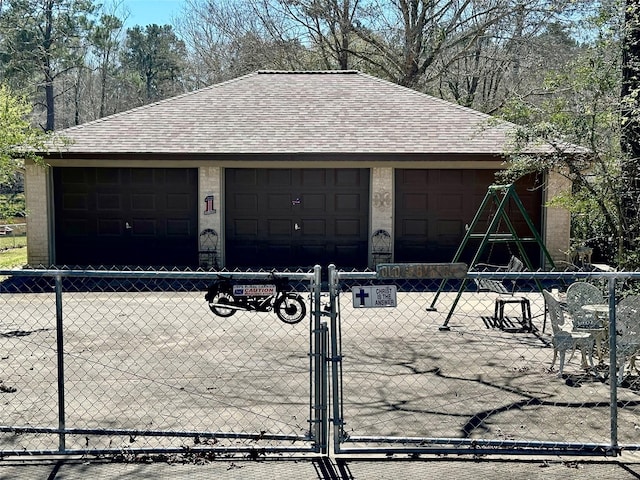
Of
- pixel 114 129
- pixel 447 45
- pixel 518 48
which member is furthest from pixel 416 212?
pixel 518 48

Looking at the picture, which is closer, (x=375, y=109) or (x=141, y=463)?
(x=141, y=463)

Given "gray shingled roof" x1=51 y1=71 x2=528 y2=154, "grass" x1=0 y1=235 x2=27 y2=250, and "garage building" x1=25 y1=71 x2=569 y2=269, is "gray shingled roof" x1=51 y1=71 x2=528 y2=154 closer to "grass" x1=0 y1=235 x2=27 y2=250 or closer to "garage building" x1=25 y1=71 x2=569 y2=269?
"garage building" x1=25 y1=71 x2=569 y2=269

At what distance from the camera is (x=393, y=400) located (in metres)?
6.85

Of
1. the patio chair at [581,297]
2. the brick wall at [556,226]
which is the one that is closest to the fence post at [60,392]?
the patio chair at [581,297]

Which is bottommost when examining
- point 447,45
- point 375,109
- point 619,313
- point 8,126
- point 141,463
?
point 141,463

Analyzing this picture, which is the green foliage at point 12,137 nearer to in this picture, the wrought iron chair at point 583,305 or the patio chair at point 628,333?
the wrought iron chair at point 583,305

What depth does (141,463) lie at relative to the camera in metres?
5.25

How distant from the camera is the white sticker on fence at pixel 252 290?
610 cm

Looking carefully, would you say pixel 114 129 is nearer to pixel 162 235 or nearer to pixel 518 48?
pixel 162 235

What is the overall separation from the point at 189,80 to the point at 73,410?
4338cm

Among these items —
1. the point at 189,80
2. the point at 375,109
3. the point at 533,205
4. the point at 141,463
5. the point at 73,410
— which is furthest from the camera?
the point at 189,80

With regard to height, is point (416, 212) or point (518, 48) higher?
point (518, 48)

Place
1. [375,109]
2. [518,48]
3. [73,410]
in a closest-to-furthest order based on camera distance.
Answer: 1. [73,410]
2. [375,109]
3. [518,48]

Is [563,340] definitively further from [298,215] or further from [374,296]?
[298,215]
